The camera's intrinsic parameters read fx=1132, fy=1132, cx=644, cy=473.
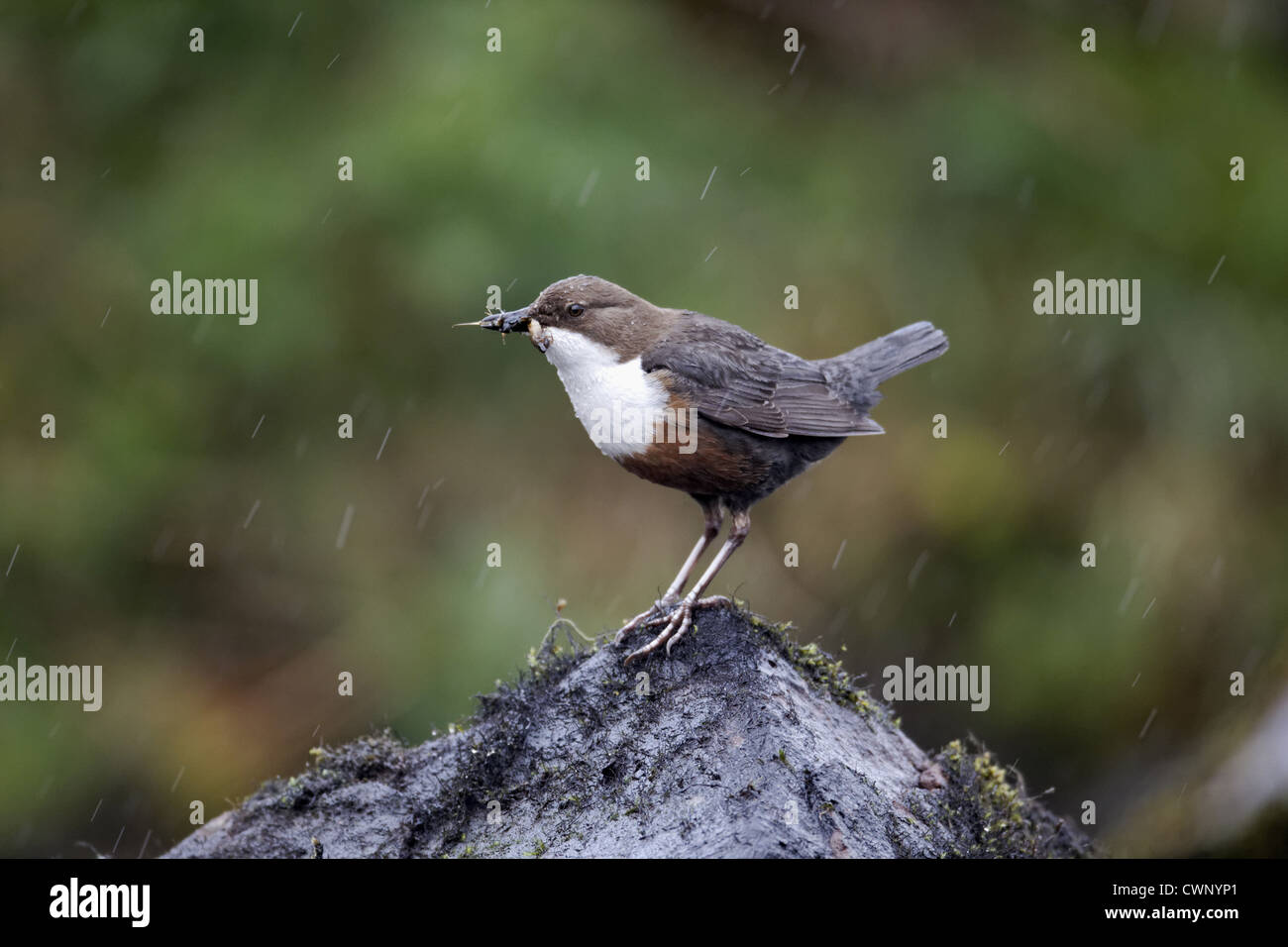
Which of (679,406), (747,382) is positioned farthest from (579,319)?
(747,382)

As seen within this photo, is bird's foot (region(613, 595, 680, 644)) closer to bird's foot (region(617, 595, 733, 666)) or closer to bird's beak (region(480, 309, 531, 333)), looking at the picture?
bird's foot (region(617, 595, 733, 666))

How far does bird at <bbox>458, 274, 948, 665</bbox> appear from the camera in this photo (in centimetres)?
344

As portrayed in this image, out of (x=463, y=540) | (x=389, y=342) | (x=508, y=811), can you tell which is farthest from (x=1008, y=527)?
(x=508, y=811)

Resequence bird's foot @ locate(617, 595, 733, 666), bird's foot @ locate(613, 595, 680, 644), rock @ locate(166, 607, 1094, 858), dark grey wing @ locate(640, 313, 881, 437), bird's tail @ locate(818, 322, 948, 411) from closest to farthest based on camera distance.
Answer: rock @ locate(166, 607, 1094, 858), bird's foot @ locate(617, 595, 733, 666), bird's foot @ locate(613, 595, 680, 644), dark grey wing @ locate(640, 313, 881, 437), bird's tail @ locate(818, 322, 948, 411)

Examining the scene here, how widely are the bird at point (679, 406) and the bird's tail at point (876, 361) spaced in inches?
13.8

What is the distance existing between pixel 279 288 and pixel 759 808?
176 inches

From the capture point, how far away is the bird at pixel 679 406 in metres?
3.44

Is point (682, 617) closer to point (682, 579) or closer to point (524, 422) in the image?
point (682, 579)

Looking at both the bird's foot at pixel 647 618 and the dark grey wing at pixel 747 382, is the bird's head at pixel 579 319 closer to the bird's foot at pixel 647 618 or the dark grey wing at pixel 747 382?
the dark grey wing at pixel 747 382

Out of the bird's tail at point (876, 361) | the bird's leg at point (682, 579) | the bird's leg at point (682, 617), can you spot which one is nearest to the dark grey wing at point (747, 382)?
the bird's tail at point (876, 361)

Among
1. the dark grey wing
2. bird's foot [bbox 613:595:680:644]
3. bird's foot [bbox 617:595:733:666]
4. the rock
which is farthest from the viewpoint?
the dark grey wing

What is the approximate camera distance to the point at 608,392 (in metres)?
3.49

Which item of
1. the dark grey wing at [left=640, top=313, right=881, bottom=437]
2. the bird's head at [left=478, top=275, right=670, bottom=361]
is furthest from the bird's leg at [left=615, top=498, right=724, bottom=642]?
the bird's head at [left=478, top=275, right=670, bottom=361]

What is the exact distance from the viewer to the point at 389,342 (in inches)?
248
